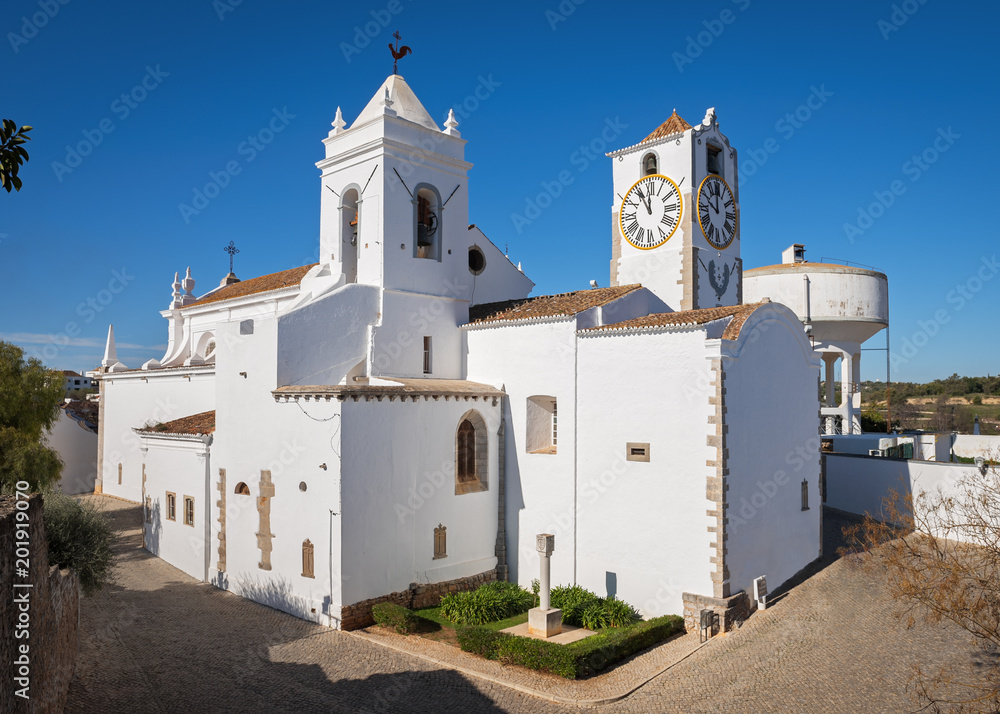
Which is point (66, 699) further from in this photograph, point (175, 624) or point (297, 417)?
point (297, 417)

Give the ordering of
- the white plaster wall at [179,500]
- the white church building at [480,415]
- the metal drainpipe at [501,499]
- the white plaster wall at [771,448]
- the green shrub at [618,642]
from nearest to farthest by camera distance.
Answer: the green shrub at [618,642]
the white plaster wall at [771,448]
the white church building at [480,415]
the metal drainpipe at [501,499]
the white plaster wall at [179,500]

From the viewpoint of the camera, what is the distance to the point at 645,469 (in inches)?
644

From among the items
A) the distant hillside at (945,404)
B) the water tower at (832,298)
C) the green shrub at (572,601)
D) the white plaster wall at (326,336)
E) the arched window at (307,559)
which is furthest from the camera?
the distant hillside at (945,404)

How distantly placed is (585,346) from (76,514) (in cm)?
1273

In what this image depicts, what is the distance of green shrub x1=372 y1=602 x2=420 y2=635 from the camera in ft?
51.2

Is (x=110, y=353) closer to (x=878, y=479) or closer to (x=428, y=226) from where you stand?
(x=428, y=226)

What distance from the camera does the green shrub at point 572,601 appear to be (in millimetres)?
16094

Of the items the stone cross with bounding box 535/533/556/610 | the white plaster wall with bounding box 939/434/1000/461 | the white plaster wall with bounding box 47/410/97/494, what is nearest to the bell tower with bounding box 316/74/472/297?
the stone cross with bounding box 535/533/556/610

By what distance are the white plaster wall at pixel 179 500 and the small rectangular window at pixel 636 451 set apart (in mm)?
11975

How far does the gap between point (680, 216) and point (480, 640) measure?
1375 cm

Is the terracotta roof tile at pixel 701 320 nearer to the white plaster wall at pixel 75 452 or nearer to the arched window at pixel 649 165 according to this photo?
the arched window at pixel 649 165

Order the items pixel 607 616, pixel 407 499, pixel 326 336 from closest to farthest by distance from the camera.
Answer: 1. pixel 607 616
2. pixel 407 499
3. pixel 326 336

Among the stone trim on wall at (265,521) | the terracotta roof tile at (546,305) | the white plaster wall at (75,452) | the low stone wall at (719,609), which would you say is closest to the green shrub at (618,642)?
the low stone wall at (719,609)

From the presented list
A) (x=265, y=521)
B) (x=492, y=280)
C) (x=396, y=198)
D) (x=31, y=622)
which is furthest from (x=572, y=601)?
(x=396, y=198)
